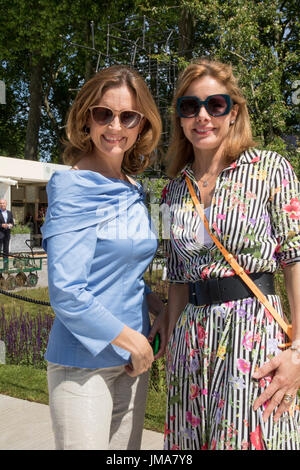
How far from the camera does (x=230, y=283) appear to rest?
1.74 metres

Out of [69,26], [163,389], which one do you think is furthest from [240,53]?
[69,26]

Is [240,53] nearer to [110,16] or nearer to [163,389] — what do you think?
[163,389]

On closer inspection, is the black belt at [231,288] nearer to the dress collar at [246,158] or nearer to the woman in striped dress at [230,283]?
the woman in striped dress at [230,283]

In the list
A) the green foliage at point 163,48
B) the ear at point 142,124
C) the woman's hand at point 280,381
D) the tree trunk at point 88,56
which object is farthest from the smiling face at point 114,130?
the tree trunk at point 88,56

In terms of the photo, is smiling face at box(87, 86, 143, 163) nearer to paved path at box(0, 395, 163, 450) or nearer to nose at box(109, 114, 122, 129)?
nose at box(109, 114, 122, 129)

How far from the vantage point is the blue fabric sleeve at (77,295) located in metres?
1.59

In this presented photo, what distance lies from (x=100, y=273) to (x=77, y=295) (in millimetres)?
173

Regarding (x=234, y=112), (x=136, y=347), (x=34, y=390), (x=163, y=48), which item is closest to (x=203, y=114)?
(x=234, y=112)

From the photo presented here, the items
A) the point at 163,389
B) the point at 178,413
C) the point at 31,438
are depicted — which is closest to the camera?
the point at 178,413

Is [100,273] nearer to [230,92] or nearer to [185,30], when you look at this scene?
[230,92]

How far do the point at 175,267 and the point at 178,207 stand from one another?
29cm

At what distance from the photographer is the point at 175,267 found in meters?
2.08

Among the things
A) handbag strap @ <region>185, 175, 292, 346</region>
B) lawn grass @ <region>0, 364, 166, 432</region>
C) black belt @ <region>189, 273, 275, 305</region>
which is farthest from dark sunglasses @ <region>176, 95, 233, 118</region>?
lawn grass @ <region>0, 364, 166, 432</region>
